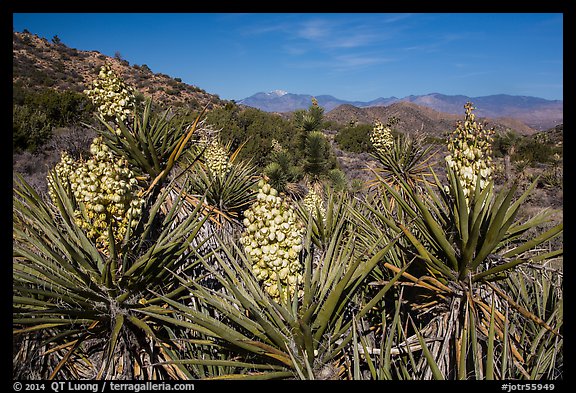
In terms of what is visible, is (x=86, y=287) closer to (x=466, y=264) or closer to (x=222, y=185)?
(x=466, y=264)

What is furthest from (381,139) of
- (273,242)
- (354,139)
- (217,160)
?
(354,139)

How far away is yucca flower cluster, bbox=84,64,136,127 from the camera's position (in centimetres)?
341

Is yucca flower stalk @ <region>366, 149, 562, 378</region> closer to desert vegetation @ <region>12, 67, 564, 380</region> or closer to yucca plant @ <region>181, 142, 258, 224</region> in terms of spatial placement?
desert vegetation @ <region>12, 67, 564, 380</region>

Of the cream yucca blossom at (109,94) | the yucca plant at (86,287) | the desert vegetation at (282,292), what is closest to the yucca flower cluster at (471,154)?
the desert vegetation at (282,292)

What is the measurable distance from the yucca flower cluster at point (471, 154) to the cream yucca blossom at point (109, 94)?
3.22m

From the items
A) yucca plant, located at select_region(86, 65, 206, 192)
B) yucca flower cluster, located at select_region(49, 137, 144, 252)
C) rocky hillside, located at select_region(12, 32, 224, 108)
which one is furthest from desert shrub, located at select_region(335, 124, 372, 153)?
yucca flower cluster, located at select_region(49, 137, 144, 252)

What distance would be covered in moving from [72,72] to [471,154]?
109 ft

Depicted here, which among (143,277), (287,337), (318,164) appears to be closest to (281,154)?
(318,164)

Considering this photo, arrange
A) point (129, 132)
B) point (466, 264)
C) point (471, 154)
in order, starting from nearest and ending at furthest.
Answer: point (466, 264), point (471, 154), point (129, 132)

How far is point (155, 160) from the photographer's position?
3457mm

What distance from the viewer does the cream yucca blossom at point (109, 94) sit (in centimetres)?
341

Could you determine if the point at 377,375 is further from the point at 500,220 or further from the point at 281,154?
the point at 281,154

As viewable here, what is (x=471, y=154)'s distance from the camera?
8.00ft
